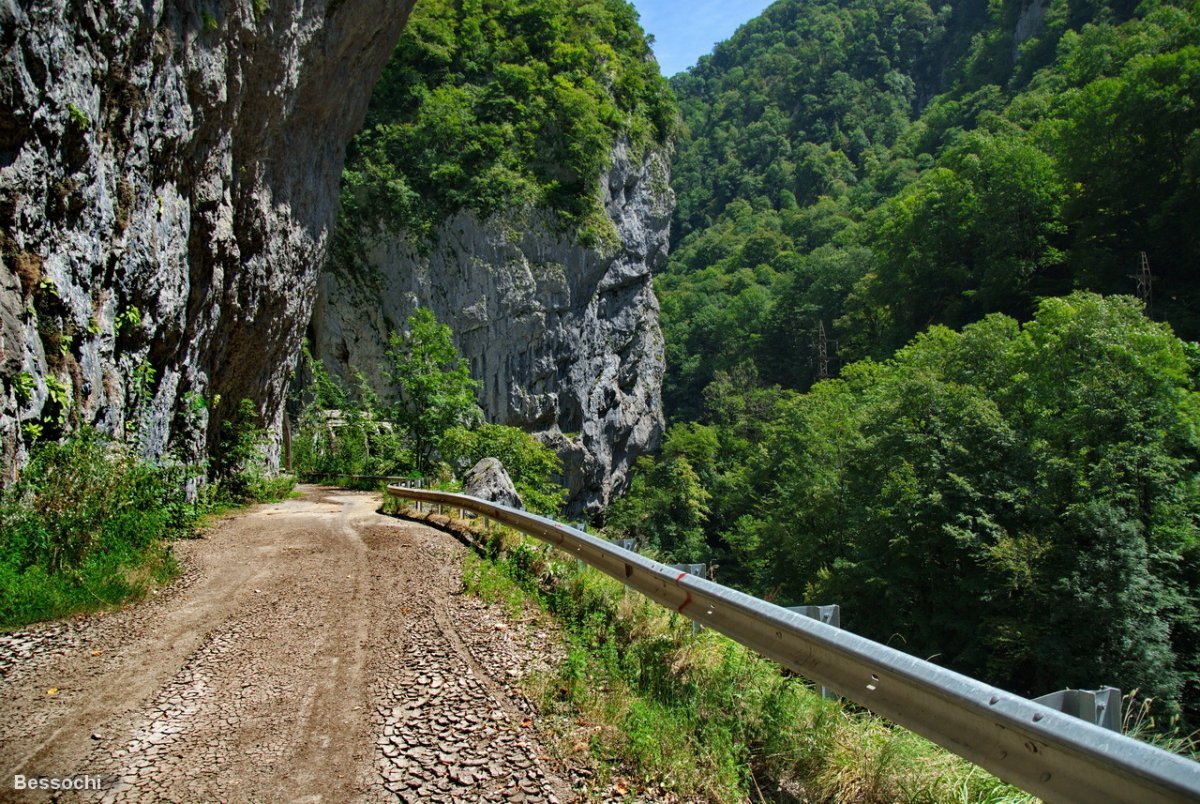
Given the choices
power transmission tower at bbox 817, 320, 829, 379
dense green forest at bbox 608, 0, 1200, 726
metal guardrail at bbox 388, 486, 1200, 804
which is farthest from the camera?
power transmission tower at bbox 817, 320, 829, 379

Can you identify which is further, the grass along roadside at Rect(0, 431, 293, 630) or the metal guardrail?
the grass along roadside at Rect(0, 431, 293, 630)

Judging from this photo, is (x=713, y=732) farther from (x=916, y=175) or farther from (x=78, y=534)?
(x=916, y=175)

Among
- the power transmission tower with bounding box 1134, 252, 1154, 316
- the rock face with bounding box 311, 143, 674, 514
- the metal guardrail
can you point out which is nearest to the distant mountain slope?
the power transmission tower with bounding box 1134, 252, 1154, 316

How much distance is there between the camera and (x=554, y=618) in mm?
5047

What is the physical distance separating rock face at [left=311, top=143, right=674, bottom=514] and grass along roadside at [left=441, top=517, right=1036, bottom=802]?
105 feet

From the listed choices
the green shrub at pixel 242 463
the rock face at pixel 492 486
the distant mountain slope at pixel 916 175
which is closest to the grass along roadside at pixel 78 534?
the rock face at pixel 492 486

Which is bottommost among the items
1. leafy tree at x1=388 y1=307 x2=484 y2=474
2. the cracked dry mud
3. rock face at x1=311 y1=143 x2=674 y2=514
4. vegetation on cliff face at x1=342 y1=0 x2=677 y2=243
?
the cracked dry mud

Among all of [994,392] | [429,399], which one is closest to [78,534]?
[429,399]

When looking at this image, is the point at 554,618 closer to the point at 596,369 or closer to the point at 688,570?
the point at 688,570

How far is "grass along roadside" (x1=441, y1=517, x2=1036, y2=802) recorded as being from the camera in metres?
2.57

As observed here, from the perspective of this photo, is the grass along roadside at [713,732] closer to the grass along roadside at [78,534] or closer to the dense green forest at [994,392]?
the dense green forest at [994,392]

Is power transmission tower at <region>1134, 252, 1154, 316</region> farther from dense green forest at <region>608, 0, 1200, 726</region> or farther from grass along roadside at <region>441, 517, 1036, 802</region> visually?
grass along roadside at <region>441, 517, 1036, 802</region>

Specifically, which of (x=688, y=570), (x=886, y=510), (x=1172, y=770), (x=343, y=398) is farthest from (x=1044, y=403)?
(x=343, y=398)

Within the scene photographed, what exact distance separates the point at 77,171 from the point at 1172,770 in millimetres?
9712
